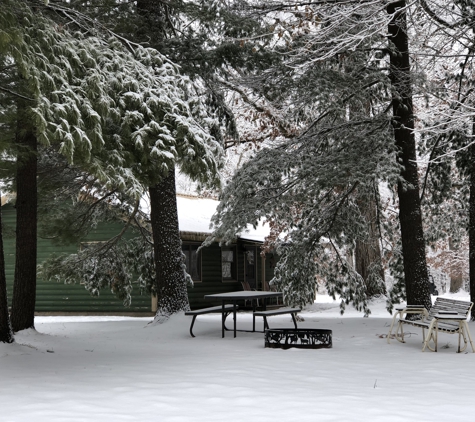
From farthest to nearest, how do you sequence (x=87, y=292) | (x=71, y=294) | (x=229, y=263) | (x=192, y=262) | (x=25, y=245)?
(x=229, y=263)
(x=192, y=262)
(x=71, y=294)
(x=87, y=292)
(x=25, y=245)

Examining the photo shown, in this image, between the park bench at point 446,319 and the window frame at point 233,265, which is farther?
the window frame at point 233,265

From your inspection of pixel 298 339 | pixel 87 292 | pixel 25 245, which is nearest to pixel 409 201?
pixel 298 339

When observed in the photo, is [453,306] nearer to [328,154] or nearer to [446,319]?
[446,319]

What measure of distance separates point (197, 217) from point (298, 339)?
1297 cm

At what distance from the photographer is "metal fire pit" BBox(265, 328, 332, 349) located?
9469 millimetres

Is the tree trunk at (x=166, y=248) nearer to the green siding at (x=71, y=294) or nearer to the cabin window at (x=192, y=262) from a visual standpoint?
the green siding at (x=71, y=294)

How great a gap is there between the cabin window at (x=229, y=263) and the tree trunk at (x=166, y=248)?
31.9 ft

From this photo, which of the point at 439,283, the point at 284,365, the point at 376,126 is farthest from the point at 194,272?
the point at 439,283

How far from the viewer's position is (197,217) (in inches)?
881

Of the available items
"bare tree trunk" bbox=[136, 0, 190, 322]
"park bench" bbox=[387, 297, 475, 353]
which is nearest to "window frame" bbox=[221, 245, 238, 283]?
"bare tree trunk" bbox=[136, 0, 190, 322]

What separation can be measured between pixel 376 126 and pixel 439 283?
34918mm

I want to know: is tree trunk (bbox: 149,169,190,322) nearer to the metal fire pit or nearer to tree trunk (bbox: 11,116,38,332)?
tree trunk (bbox: 11,116,38,332)

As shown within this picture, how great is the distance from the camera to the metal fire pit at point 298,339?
9469mm

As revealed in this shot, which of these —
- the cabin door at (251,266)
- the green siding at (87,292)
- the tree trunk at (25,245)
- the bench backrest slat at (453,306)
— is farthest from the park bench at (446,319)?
the cabin door at (251,266)
